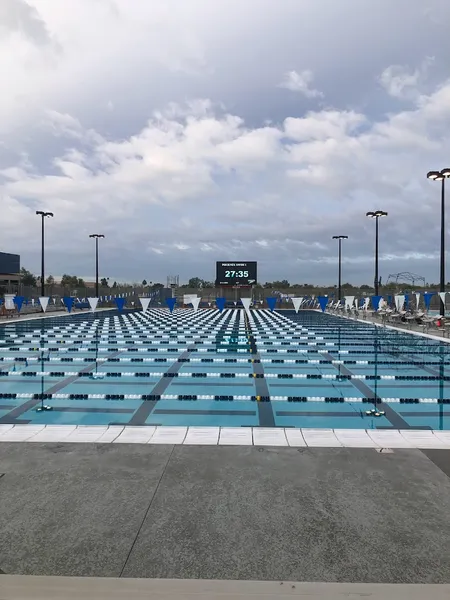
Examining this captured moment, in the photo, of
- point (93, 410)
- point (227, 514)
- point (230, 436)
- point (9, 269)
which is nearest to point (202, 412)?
point (93, 410)

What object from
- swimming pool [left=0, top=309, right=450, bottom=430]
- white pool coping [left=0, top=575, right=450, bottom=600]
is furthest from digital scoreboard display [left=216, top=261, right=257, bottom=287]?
white pool coping [left=0, top=575, right=450, bottom=600]

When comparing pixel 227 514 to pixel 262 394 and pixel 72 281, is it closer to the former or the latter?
pixel 262 394

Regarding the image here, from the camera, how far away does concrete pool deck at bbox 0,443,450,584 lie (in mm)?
1737

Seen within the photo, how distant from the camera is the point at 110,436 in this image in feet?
11.5

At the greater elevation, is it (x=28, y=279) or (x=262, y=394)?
(x=28, y=279)

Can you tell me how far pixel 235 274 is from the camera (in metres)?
34.7

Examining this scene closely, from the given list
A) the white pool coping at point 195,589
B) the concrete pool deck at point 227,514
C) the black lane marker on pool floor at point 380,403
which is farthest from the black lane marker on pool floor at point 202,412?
the white pool coping at point 195,589

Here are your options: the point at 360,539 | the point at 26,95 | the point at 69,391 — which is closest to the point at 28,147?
the point at 26,95

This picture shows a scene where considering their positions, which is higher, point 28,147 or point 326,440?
point 28,147

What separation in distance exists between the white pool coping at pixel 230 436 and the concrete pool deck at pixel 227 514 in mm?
192

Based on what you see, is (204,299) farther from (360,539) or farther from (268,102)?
(360,539)

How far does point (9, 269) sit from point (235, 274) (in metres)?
33.0

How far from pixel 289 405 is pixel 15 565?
415cm

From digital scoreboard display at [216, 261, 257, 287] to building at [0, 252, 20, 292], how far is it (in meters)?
30.5
